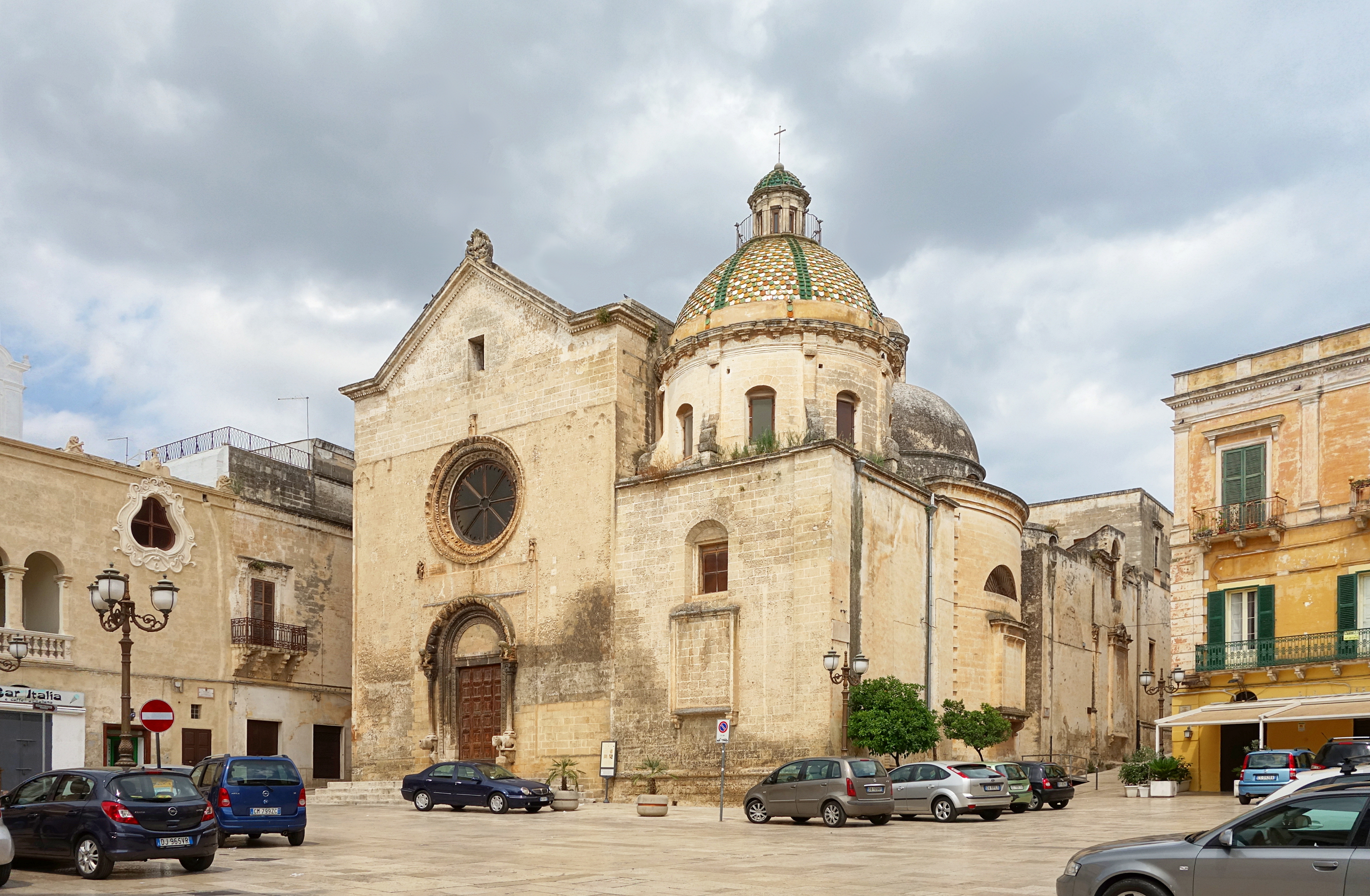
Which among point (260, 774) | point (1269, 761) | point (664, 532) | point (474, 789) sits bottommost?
point (474, 789)

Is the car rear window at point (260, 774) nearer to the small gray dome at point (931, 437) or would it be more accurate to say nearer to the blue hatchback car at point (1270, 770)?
the blue hatchback car at point (1270, 770)

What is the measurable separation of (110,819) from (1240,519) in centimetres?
2537

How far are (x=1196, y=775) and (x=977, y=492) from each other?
340 inches

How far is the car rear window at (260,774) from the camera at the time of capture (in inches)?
726

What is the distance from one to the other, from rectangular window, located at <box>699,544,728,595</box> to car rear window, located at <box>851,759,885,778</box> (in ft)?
27.0

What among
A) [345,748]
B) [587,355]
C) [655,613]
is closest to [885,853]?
[655,613]

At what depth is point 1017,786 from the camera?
25.4m

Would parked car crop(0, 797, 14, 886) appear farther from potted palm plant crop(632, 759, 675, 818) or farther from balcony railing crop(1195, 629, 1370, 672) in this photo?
balcony railing crop(1195, 629, 1370, 672)

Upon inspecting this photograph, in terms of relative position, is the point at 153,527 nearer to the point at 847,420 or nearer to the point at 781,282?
the point at 781,282

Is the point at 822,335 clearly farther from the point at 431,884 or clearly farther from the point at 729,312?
the point at 431,884

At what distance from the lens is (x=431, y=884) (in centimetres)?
1345

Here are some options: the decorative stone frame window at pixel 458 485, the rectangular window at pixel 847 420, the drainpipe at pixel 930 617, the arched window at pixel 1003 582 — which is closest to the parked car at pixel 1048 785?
the drainpipe at pixel 930 617

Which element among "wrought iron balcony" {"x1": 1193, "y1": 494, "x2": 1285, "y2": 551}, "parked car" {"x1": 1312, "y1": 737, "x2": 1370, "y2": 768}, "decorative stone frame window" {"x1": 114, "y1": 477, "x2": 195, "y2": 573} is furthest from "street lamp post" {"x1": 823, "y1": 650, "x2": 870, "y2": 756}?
"decorative stone frame window" {"x1": 114, "y1": 477, "x2": 195, "y2": 573}

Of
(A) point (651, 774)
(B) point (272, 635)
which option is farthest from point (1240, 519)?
(B) point (272, 635)
